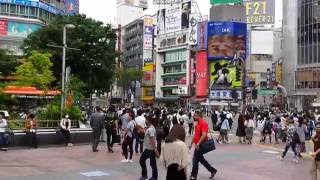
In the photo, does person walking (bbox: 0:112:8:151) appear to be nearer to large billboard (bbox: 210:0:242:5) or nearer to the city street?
the city street

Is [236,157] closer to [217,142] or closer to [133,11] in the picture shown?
[217,142]

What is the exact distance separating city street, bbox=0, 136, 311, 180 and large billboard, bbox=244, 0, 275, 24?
94614 millimetres

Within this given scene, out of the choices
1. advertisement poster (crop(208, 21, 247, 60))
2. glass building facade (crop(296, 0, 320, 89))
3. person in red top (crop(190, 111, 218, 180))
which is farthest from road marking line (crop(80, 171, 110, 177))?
advertisement poster (crop(208, 21, 247, 60))

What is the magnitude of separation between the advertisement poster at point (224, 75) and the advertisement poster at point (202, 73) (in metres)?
1.46

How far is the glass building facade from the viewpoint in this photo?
2795 inches

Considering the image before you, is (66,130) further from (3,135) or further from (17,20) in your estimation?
(17,20)

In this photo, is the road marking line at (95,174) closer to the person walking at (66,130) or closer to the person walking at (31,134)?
the person walking at (31,134)

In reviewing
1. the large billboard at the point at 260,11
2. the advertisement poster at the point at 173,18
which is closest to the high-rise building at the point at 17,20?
the advertisement poster at the point at 173,18

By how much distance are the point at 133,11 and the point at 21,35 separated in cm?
7369

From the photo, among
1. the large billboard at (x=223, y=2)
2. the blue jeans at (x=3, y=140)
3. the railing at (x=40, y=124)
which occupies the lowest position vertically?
the blue jeans at (x=3, y=140)

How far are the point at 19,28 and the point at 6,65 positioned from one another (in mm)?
21611

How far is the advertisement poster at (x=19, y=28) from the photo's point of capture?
242 ft

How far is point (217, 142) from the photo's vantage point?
84.6 ft

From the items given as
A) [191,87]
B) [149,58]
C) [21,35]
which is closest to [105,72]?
[21,35]
